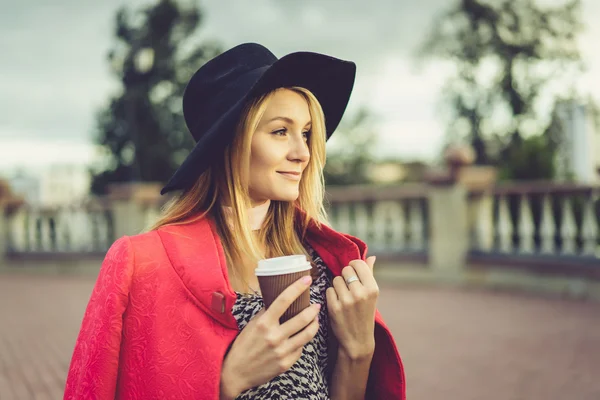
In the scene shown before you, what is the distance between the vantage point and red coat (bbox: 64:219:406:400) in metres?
1.39

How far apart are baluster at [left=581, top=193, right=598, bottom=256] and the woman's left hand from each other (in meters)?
7.33

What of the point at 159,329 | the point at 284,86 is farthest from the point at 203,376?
the point at 284,86

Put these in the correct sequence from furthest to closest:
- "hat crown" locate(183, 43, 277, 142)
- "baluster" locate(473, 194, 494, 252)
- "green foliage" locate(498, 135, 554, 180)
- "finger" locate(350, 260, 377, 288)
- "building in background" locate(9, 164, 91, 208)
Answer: "building in background" locate(9, 164, 91, 208), "green foliage" locate(498, 135, 554, 180), "baluster" locate(473, 194, 494, 252), "hat crown" locate(183, 43, 277, 142), "finger" locate(350, 260, 377, 288)

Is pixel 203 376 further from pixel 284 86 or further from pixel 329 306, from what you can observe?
pixel 284 86

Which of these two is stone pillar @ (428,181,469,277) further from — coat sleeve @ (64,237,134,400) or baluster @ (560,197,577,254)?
coat sleeve @ (64,237,134,400)

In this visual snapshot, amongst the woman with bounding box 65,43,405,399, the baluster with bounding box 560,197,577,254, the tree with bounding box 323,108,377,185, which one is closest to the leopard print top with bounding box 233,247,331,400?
the woman with bounding box 65,43,405,399

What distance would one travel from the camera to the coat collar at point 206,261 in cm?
142

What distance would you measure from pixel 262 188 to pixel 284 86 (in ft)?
0.97

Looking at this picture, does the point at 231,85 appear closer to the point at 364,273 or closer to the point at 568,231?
the point at 364,273

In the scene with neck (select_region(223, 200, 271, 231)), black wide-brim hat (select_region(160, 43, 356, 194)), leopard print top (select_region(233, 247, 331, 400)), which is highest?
black wide-brim hat (select_region(160, 43, 356, 194))

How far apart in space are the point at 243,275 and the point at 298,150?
0.39 metres

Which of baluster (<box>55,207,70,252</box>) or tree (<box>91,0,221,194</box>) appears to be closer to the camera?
baluster (<box>55,207,70,252</box>)

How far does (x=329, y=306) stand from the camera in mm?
1568

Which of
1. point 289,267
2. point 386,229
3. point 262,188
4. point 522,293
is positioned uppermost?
point 262,188
